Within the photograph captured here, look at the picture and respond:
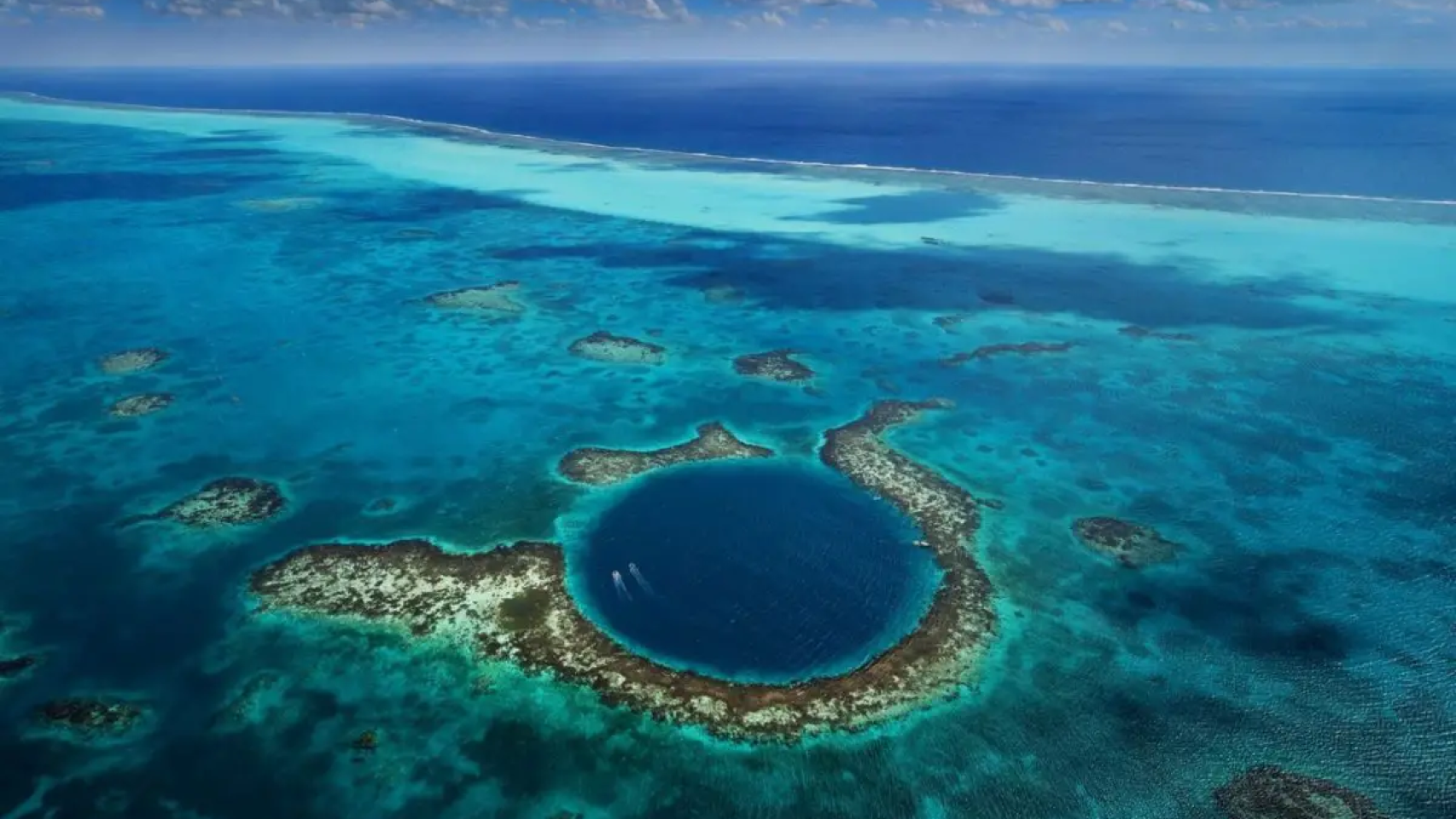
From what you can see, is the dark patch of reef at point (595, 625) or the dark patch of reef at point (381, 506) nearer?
→ the dark patch of reef at point (595, 625)

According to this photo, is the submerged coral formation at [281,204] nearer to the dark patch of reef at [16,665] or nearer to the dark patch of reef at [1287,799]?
the dark patch of reef at [16,665]

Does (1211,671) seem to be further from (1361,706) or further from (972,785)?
(972,785)

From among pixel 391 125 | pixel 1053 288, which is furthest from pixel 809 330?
pixel 391 125

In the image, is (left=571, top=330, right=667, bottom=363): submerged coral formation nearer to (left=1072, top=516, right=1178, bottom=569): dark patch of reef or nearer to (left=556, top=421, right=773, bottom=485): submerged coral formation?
(left=556, top=421, right=773, bottom=485): submerged coral formation

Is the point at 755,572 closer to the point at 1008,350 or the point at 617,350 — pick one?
the point at 617,350

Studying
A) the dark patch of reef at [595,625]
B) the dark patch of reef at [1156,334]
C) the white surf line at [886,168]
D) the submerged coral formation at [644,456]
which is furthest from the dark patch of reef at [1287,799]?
the white surf line at [886,168]
